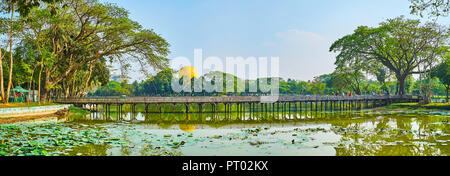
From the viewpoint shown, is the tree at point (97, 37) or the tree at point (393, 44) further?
the tree at point (393, 44)

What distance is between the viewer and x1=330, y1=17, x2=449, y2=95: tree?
4031 cm

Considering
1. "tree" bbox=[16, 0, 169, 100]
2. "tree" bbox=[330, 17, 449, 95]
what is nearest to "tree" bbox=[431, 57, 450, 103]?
"tree" bbox=[330, 17, 449, 95]

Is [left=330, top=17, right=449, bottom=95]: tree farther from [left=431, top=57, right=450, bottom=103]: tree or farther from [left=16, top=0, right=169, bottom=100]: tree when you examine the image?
[left=16, top=0, right=169, bottom=100]: tree

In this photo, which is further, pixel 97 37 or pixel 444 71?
pixel 444 71

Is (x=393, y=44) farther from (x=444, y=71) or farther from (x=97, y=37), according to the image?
(x=97, y=37)

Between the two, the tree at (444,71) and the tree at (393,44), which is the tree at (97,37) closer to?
the tree at (393,44)

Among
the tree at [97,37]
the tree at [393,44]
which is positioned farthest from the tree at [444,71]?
the tree at [97,37]

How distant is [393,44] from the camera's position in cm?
4203

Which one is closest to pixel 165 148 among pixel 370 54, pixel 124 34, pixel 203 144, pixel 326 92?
pixel 203 144

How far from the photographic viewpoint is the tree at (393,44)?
132 feet

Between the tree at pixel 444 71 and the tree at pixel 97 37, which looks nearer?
Result: the tree at pixel 97 37

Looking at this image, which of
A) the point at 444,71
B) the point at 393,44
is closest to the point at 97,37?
the point at 393,44
